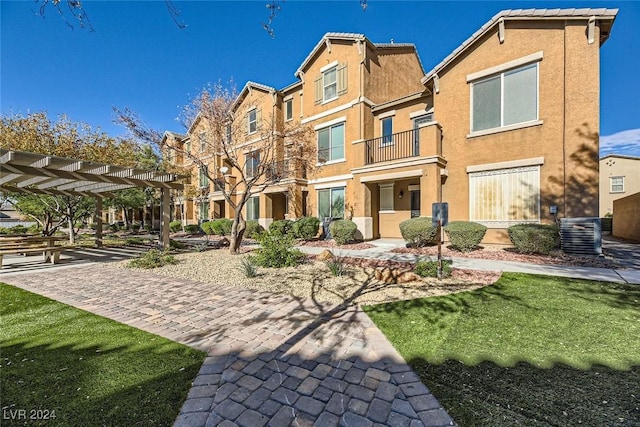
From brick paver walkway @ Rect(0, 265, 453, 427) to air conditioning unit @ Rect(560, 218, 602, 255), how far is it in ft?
29.5

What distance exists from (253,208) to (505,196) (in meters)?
16.8

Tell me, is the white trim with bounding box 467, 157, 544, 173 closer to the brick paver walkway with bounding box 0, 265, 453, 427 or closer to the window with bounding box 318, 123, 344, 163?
the window with bounding box 318, 123, 344, 163

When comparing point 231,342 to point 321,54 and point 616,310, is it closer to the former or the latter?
point 616,310

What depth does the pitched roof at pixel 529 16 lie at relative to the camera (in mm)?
9695

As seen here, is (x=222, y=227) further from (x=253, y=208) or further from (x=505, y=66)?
(x=505, y=66)

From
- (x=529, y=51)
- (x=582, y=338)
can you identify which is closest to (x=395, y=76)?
(x=529, y=51)

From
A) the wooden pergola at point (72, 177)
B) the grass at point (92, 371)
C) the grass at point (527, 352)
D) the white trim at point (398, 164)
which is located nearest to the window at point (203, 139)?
the wooden pergola at point (72, 177)

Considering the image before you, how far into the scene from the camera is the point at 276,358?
3320 millimetres

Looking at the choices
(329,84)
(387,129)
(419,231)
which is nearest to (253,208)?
(329,84)

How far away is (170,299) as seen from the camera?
5.61m

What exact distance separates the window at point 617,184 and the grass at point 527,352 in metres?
29.8

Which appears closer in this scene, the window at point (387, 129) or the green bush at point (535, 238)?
the green bush at point (535, 238)

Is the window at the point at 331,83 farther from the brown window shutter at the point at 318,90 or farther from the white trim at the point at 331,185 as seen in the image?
the white trim at the point at 331,185

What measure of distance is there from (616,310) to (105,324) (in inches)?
333
